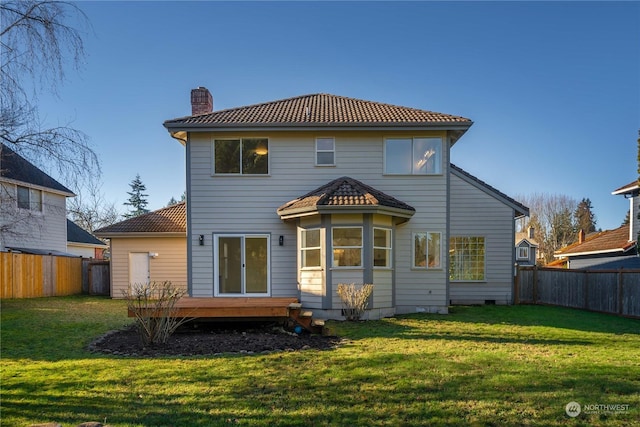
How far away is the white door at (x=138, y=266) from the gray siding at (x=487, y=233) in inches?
498

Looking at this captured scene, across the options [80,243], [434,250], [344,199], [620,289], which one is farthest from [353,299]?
[80,243]

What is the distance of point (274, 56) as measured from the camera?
13945 millimetres

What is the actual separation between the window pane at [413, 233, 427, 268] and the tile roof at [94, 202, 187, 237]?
951 cm

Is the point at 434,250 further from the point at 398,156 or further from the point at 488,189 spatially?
the point at 488,189

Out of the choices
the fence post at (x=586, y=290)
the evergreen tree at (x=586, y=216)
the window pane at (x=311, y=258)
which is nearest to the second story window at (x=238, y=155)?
the window pane at (x=311, y=258)

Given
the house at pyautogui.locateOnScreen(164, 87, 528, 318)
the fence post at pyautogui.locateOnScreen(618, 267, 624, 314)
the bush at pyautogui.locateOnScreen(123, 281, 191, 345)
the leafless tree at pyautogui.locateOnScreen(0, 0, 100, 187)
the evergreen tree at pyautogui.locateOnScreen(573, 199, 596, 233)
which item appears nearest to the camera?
the leafless tree at pyautogui.locateOnScreen(0, 0, 100, 187)

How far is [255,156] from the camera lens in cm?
1158

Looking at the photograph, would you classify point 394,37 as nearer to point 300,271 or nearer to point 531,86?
point 531,86

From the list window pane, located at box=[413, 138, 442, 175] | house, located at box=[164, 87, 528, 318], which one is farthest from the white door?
window pane, located at box=[413, 138, 442, 175]

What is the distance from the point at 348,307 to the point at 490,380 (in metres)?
5.18

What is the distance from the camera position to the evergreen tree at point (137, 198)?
2039 inches

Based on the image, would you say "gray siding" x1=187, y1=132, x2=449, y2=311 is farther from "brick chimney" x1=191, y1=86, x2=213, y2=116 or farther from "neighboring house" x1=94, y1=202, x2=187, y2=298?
"neighboring house" x1=94, y1=202, x2=187, y2=298

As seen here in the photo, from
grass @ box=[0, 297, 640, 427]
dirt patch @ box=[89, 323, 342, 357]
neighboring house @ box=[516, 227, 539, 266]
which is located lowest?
neighboring house @ box=[516, 227, 539, 266]

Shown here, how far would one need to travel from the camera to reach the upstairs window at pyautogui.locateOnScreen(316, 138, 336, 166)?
1165cm
